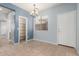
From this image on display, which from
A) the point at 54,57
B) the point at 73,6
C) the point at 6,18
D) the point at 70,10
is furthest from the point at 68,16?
the point at 6,18

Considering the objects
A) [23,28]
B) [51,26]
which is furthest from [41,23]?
[23,28]

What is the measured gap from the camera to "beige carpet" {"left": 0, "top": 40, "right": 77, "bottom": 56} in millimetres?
2312

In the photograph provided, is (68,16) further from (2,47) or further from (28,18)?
(2,47)

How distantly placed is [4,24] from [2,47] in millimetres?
563

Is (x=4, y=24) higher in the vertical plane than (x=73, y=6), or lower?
lower

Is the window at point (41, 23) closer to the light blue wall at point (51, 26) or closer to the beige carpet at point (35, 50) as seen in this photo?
the light blue wall at point (51, 26)

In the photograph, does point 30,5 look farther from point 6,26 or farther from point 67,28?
point 67,28

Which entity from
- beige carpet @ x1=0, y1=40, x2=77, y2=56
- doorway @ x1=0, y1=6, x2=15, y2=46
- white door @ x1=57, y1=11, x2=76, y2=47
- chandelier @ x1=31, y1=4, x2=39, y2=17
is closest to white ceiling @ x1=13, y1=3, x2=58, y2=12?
chandelier @ x1=31, y1=4, x2=39, y2=17

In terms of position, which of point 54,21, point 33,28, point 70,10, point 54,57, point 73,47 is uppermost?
point 70,10

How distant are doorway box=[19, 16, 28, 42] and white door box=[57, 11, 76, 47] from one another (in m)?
0.89

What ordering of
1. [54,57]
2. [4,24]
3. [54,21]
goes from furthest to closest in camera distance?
[54,21], [4,24], [54,57]

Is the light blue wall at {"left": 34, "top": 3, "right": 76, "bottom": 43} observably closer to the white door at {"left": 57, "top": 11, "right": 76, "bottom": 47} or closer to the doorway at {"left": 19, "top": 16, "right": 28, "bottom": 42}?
the white door at {"left": 57, "top": 11, "right": 76, "bottom": 47}

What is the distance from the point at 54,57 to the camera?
2.18m

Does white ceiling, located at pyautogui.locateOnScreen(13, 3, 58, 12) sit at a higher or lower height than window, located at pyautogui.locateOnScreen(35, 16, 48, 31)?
higher
